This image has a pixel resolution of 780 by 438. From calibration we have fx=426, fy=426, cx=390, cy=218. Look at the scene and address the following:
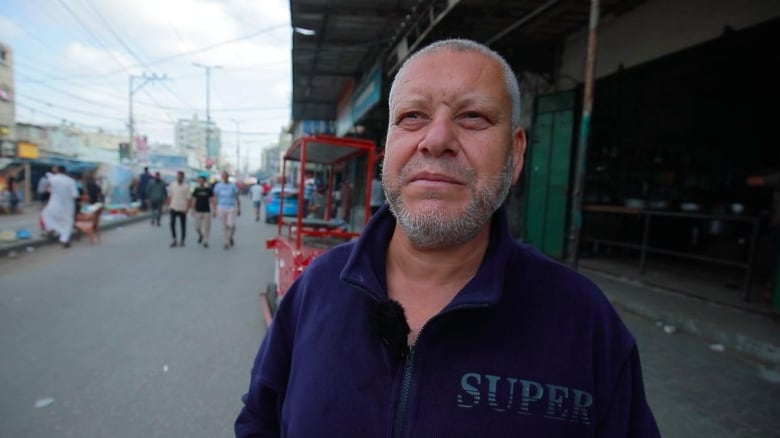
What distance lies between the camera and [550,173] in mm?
8609

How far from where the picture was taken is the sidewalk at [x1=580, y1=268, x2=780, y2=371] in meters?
4.26

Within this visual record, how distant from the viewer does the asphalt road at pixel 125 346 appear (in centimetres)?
303

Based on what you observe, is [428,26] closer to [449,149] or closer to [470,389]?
[449,149]

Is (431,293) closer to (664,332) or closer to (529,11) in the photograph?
(664,332)

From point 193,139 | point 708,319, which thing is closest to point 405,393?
point 708,319

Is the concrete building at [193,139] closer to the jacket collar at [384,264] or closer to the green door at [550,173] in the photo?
the green door at [550,173]

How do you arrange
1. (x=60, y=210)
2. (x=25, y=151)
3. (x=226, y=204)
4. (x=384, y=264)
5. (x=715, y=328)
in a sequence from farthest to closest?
1. (x=25, y=151)
2. (x=226, y=204)
3. (x=60, y=210)
4. (x=715, y=328)
5. (x=384, y=264)

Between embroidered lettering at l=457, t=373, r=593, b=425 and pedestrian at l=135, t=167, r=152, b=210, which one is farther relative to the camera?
pedestrian at l=135, t=167, r=152, b=210

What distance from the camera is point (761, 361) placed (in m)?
4.14

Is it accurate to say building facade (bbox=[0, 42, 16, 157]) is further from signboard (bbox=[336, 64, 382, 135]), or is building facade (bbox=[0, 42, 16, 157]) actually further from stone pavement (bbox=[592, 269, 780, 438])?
stone pavement (bbox=[592, 269, 780, 438])

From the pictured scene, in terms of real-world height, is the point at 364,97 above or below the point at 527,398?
above

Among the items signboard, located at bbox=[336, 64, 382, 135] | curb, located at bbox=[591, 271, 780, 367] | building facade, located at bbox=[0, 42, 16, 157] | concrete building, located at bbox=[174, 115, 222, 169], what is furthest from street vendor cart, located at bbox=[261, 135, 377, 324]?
concrete building, located at bbox=[174, 115, 222, 169]

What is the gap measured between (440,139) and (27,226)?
16.4 meters

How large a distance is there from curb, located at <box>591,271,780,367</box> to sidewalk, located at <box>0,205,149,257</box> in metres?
11.6
